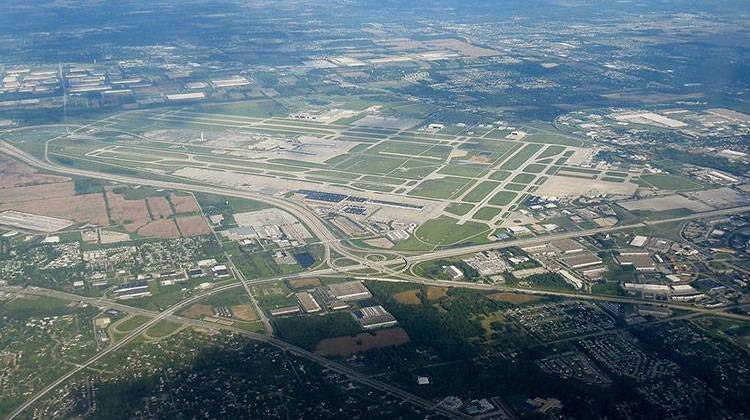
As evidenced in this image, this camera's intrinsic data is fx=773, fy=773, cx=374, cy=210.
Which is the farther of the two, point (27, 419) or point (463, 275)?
point (463, 275)

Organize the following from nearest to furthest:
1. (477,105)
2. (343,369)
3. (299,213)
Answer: (343,369), (299,213), (477,105)

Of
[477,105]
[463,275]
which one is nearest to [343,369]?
[463,275]

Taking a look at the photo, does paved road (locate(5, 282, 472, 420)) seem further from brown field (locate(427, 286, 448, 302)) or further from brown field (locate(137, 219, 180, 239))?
brown field (locate(137, 219, 180, 239))

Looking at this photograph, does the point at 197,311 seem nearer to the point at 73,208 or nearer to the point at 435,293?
the point at 435,293

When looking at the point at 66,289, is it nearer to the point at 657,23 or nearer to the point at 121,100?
the point at 121,100

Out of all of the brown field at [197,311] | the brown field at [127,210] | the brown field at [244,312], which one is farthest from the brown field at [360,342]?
the brown field at [127,210]

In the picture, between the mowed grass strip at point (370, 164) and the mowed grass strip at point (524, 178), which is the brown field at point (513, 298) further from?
the mowed grass strip at point (370, 164)
